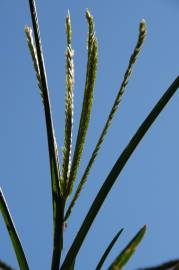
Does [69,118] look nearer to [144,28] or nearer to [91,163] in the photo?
[91,163]

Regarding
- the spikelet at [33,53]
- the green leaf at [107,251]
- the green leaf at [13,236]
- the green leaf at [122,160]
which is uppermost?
the spikelet at [33,53]

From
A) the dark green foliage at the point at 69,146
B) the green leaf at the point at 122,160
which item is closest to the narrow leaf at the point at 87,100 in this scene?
the dark green foliage at the point at 69,146

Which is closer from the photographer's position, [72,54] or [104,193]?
[104,193]

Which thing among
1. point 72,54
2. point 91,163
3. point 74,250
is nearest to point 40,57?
point 72,54

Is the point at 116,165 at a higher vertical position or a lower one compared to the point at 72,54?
lower

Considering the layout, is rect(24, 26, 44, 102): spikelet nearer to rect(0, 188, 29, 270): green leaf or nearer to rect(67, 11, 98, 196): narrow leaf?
rect(67, 11, 98, 196): narrow leaf

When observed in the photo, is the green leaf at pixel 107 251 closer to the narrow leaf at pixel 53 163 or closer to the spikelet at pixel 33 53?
the narrow leaf at pixel 53 163
